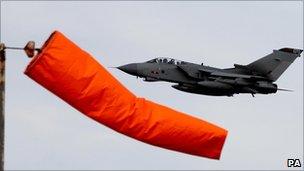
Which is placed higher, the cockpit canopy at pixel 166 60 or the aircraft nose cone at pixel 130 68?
the cockpit canopy at pixel 166 60

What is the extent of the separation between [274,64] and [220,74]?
7.51 metres

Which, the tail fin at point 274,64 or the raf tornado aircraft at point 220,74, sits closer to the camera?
the raf tornado aircraft at point 220,74

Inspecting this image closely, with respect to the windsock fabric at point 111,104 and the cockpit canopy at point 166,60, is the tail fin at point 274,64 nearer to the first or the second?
the cockpit canopy at point 166,60

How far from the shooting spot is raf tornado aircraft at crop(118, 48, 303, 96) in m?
61.2

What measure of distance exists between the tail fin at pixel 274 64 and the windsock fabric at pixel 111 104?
63.5m

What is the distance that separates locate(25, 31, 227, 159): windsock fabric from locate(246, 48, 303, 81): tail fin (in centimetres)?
6351

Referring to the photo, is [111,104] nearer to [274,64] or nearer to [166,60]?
[166,60]

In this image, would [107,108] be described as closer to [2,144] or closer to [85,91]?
[85,91]

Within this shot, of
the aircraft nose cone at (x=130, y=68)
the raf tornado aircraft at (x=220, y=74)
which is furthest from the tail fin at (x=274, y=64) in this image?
the aircraft nose cone at (x=130, y=68)

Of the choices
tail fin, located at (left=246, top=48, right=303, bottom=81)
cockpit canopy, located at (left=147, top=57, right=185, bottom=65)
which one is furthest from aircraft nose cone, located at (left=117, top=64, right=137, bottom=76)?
tail fin, located at (left=246, top=48, right=303, bottom=81)

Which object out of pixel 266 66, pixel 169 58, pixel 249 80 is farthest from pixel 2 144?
pixel 266 66

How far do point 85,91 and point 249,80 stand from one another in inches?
2399

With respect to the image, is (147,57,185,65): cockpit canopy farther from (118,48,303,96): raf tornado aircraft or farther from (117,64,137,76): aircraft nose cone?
(117,64,137,76): aircraft nose cone

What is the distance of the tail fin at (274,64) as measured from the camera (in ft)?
233
